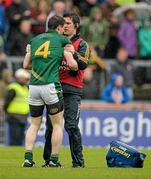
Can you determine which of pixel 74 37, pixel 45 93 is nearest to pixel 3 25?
pixel 74 37

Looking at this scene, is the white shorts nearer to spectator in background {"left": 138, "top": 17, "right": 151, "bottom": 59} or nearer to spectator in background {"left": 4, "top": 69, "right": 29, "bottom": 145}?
spectator in background {"left": 4, "top": 69, "right": 29, "bottom": 145}

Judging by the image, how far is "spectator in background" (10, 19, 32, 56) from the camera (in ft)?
75.8

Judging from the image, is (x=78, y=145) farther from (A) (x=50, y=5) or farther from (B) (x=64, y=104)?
(A) (x=50, y=5)

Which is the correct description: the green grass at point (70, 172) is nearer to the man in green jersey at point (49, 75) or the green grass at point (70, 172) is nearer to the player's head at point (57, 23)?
the man in green jersey at point (49, 75)

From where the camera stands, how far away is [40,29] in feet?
77.9

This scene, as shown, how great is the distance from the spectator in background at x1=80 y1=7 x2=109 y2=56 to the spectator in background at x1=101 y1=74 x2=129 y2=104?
1.22 metres

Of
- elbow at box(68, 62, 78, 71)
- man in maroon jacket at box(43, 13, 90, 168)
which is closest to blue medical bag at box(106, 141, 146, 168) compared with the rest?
man in maroon jacket at box(43, 13, 90, 168)

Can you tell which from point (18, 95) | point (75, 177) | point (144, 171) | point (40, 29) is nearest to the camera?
point (75, 177)

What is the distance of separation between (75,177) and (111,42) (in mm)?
12692

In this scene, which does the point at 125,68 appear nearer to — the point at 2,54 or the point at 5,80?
the point at 2,54

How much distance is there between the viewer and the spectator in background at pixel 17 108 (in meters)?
21.1

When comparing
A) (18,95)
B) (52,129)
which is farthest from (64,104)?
(18,95)

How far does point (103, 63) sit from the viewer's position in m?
23.6

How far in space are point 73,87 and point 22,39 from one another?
1012cm
